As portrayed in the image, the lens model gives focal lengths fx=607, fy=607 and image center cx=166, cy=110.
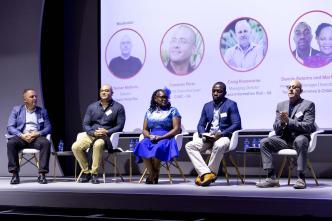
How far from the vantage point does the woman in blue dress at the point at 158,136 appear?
642 centimetres

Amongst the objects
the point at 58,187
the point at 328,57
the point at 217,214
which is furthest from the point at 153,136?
the point at 328,57

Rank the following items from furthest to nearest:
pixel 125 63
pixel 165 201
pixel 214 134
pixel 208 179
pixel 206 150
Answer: pixel 125 63
pixel 206 150
pixel 214 134
pixel 208 179
pixel 165 201

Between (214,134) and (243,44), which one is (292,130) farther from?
(243,44)

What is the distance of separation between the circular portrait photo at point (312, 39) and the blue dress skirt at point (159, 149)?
1787 millimetres

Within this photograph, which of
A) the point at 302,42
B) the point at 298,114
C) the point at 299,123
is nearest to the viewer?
the point at 299,123

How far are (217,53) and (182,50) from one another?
1.59 feet

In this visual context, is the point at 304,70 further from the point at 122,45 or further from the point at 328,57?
the point at 122,45

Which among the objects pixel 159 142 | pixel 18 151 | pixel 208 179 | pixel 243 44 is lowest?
pixel 208 179

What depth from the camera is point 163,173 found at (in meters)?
7.95

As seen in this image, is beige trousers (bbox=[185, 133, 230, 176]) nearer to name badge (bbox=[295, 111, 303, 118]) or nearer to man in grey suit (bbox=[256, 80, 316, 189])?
man in grey suit (bbox=[256, 80, 316, 189])

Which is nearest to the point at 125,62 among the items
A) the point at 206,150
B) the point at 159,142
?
the point at 159,142

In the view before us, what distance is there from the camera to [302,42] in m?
6.90

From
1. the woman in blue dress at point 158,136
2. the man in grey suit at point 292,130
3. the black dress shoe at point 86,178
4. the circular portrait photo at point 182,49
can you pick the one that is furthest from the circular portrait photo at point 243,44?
the black dress shoe at point 86,178

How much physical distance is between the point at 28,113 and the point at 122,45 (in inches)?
64.5
